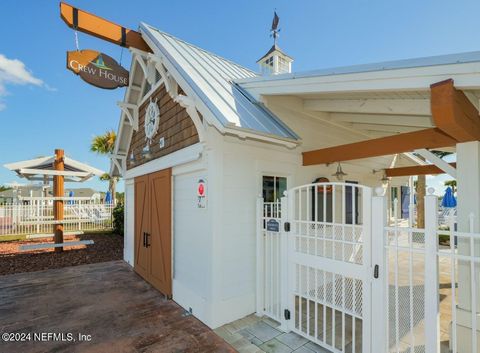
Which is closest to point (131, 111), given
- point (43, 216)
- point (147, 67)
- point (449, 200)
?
point (147, 67)

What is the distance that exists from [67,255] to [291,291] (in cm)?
899

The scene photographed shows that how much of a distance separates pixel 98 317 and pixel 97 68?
4.82m

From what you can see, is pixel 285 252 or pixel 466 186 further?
pixel 285 252

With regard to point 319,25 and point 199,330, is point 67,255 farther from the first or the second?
point 319,25

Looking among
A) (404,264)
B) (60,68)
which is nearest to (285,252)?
(60,68)

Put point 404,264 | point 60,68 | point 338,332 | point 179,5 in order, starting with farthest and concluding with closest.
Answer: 1. point 404,264
2. point 179,5
3. point 60,68
4. point 338,332

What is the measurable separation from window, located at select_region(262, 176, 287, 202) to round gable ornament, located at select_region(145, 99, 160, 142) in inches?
127

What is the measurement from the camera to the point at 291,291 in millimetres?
3848

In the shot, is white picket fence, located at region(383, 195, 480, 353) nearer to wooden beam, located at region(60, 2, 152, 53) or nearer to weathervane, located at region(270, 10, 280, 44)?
wooden beam, located at region(60, 2, 152, 53)

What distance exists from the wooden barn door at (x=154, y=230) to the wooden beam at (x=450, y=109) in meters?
4.69

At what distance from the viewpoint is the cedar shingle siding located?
4.79 metres

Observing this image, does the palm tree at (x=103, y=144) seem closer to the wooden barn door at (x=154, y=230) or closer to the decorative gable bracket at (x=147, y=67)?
the wooden barn door at (x=154, y=230)

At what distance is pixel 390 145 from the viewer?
3.97 m

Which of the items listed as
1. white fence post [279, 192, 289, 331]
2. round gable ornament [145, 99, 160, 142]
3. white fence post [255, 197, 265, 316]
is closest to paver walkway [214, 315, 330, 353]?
white fence post [279, 192, 289, 331]
